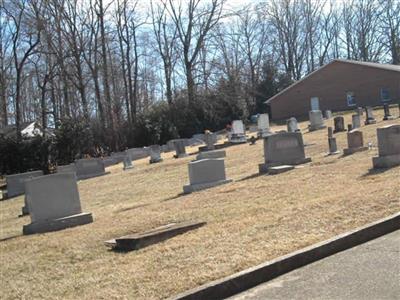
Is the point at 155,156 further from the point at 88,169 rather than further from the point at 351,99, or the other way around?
the point at 351,99

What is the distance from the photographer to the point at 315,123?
31.8 m

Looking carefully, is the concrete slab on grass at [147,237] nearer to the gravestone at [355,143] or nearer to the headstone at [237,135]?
the gravestone at [355,143]

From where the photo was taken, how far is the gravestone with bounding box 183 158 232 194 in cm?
1432

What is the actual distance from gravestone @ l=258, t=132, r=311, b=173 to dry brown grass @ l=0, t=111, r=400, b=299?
57.4 inches

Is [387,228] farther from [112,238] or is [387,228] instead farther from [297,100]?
[297,100]

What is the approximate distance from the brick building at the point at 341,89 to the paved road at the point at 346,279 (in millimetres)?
46308

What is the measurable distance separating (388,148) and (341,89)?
42.9 meters

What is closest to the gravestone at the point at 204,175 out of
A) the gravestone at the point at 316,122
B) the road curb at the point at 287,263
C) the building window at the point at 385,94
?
the road curb at the point at 287,263

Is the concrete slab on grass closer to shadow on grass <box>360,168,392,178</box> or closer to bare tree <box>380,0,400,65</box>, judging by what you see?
shadow on grass <box>360,168,392,178</box>

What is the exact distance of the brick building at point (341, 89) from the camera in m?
51.4

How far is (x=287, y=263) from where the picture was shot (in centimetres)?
616

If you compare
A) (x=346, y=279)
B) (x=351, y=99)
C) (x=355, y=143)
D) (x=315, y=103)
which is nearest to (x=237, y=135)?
(x=355, y=143)

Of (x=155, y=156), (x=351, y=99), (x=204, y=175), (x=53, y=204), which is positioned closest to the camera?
(x=53, y=204)

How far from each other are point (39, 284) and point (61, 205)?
16.2 feet
